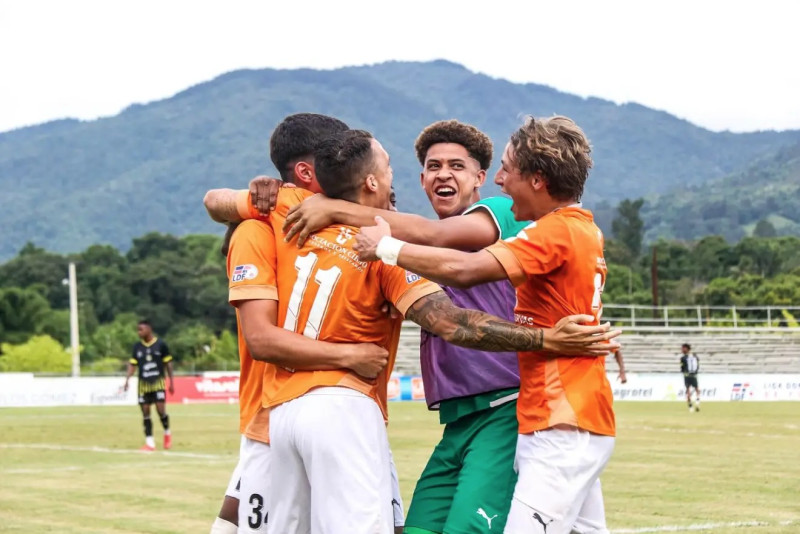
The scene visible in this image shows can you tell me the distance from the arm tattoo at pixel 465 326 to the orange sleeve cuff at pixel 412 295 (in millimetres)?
17

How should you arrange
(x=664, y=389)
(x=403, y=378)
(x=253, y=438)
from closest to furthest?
1. (x=253, y=438)
2. (x=664, y=389)
3. (x=403, y=378)

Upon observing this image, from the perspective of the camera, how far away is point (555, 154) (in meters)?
5.39

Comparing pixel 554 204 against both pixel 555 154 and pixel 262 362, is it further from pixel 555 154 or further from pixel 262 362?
pixel 262 362

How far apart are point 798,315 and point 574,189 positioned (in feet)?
246

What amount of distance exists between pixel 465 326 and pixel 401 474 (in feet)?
37.2

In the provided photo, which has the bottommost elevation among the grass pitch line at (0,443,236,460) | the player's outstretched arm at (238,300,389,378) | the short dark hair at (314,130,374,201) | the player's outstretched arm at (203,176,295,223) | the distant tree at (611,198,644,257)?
the grass pitch line at (0,443,236,460)

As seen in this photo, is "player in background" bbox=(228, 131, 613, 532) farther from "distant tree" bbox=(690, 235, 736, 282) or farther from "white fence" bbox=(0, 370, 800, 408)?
"distant tree" bbox=(690, 235, 736, 282)

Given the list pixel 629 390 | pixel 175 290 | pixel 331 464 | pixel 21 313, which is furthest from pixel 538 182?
pixel 175 290

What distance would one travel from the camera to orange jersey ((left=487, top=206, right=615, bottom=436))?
531cm

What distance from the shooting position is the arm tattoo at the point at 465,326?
212 inches

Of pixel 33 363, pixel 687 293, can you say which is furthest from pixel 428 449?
pixel 687 293

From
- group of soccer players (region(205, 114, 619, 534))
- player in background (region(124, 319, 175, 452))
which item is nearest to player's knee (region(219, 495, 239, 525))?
group of soccer players (region(205, 114, 619, 534))

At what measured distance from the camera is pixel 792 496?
1376cm

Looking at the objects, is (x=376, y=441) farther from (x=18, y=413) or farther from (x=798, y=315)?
(x=798, y=315)
